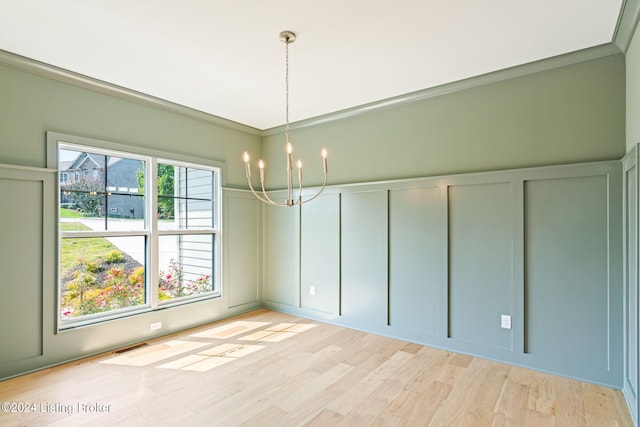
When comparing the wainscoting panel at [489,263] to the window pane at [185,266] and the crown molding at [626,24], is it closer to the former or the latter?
the crown molding at [626,24]

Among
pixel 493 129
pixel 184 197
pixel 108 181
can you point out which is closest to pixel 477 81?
pixel 493 129

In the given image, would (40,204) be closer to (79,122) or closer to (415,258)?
(79,122)

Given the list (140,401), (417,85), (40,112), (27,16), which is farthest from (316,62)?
(140,401)

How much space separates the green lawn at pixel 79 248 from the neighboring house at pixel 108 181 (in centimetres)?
23

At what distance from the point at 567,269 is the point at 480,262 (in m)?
0.70

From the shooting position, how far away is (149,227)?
12.9 feet

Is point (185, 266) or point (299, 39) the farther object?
point (185, 266)

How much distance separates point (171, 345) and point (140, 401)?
1.16 metres

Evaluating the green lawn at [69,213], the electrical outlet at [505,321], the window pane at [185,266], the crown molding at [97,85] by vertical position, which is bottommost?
the electrical outlet at [505,321]

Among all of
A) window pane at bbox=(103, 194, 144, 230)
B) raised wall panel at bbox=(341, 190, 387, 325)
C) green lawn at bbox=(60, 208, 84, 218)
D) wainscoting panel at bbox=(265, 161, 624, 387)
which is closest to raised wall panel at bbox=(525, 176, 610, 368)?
wainscoting panel at bbox=(265, 161, 624, 387)

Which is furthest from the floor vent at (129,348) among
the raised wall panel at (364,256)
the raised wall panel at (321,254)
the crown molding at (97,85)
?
the crown molding at (97,85)

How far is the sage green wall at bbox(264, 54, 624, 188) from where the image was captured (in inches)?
113

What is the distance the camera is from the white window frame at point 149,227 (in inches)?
127

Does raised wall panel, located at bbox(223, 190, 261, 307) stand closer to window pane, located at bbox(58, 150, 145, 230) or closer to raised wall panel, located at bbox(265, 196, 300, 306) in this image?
raised wall panel, located at bbox(265, 196, 300, 306)
